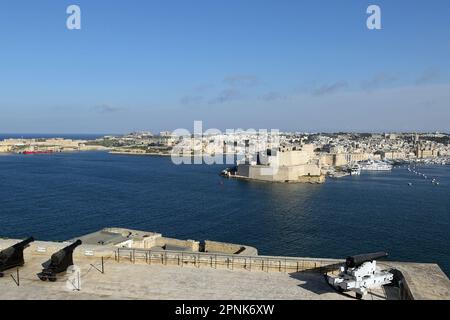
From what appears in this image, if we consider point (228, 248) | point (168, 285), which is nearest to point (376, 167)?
point (228, 248)

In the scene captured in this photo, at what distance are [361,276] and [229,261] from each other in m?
2.66

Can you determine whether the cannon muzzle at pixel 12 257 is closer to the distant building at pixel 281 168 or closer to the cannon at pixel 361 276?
the cannon at pixel 361 276

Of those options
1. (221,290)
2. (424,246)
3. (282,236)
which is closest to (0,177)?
(282,236)

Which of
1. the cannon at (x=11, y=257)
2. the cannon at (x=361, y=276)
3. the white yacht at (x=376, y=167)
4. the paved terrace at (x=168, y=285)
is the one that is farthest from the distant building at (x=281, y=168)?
the cannon at (x=11, y=257)

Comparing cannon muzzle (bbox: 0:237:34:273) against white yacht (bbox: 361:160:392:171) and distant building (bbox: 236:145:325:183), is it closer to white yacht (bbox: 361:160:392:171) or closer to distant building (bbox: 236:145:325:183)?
distant building (bbox: 236:145:325:183)

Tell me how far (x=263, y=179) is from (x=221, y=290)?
42.2 metres

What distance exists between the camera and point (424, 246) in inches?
789

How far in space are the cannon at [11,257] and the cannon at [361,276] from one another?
5793 millimetres

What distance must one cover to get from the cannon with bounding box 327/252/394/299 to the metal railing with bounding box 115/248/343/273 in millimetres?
958

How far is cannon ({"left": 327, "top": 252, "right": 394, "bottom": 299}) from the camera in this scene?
680 cm

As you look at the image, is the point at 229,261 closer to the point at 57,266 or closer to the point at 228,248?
the point at 57,266

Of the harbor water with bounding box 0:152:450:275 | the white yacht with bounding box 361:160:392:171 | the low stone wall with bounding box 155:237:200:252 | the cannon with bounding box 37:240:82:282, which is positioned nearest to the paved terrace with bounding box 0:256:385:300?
the cannon with bounding box 37:240:82:282

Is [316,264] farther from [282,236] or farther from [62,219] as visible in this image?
[62,219]

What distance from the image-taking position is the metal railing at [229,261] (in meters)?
8.16
